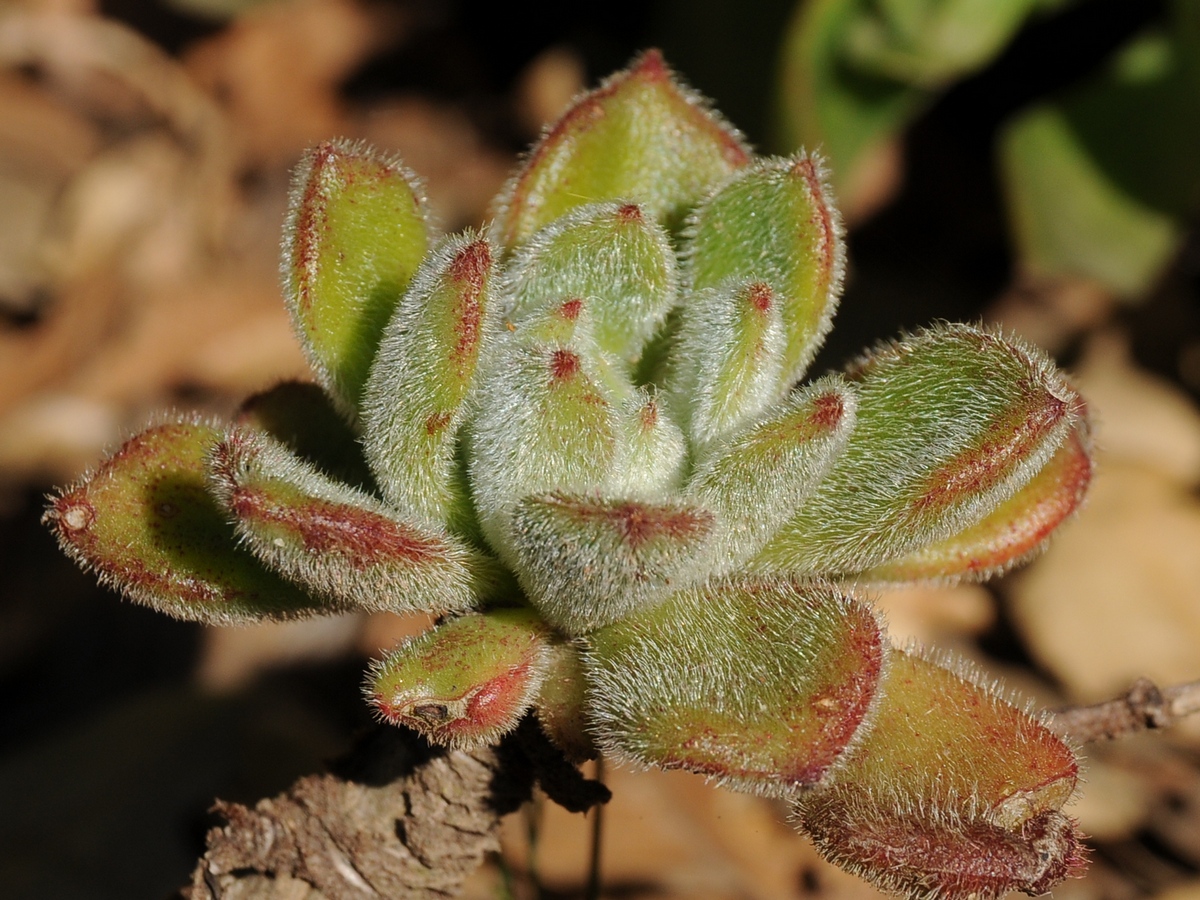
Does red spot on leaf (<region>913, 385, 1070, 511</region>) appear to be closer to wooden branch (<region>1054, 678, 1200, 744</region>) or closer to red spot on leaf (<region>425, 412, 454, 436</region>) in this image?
wooden branch (<region>1054, 678, 1200, 744</region>)

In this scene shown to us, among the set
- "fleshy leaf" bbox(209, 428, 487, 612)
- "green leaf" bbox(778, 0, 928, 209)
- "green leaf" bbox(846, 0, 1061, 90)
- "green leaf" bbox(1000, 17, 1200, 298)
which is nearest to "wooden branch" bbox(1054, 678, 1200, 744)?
"fleshy leaf" bbox(209, 428, 487, 612)

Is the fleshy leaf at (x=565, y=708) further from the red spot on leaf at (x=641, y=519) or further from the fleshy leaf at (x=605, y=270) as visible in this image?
the fleshy leaf at (x=605, y=270)

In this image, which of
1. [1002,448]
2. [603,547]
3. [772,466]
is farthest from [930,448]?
[603,547]

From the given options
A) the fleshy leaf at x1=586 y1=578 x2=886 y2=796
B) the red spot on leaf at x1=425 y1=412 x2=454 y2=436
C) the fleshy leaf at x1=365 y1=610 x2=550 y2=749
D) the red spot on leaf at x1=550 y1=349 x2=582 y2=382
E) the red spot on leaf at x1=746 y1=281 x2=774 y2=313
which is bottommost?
the fleshy leaf at x1=586 y1=578 x2=886 y2=796

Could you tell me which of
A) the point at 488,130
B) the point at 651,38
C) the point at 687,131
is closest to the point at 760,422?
the point at 687,131

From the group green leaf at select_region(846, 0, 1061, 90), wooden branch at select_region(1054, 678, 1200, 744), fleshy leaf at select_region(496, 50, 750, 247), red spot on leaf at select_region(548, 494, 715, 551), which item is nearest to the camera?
red spot on leaf at select_region(548, 494, 715, 551)

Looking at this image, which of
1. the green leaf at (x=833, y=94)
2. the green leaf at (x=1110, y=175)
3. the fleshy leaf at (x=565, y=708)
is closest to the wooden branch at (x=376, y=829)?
the fleshy leaf at (x=565, y=708)

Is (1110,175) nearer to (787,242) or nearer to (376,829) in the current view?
(787,242)
